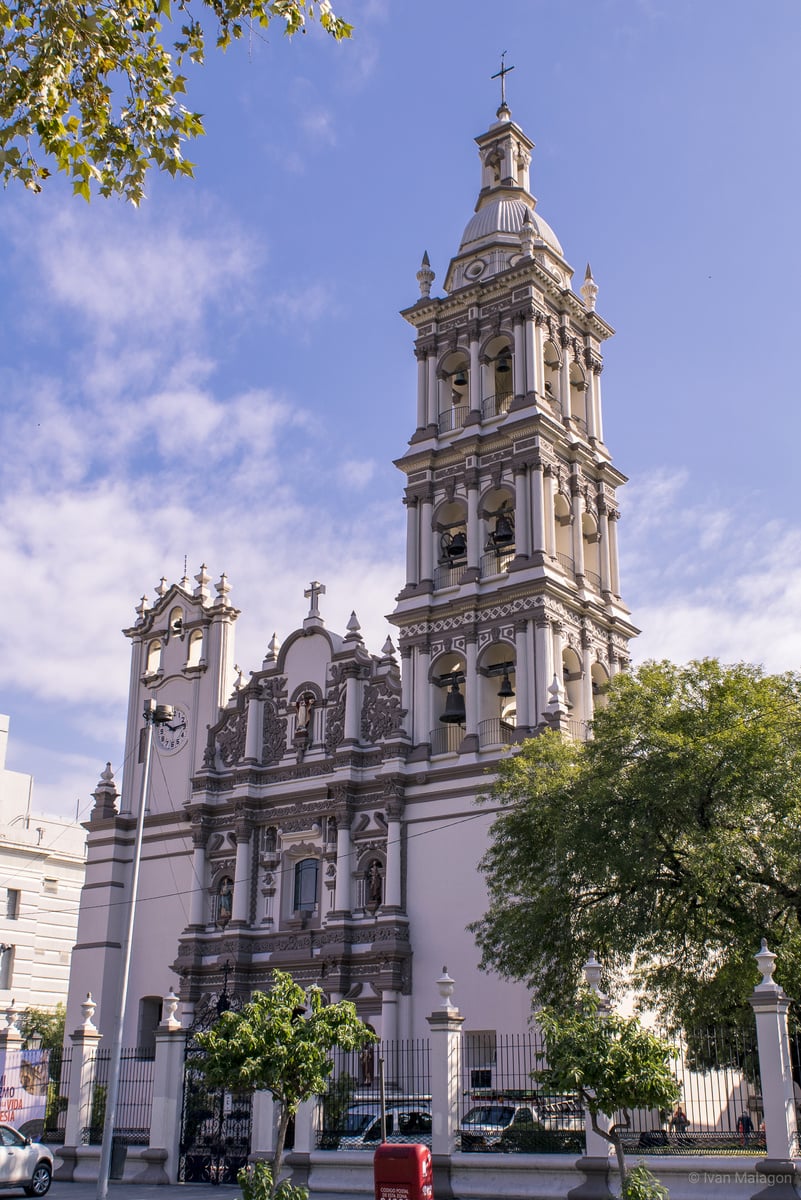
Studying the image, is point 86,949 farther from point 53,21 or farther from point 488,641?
point 53,21

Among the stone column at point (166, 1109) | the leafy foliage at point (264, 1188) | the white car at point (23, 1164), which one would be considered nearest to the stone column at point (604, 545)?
the stone column at point (166, 1109)

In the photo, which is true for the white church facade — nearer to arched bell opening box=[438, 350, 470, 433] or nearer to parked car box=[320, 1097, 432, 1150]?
arched bell opening box=[438, 350, 470, 433]

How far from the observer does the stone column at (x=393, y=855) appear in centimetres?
3259

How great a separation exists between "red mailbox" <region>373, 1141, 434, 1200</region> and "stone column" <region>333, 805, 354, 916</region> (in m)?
17.7

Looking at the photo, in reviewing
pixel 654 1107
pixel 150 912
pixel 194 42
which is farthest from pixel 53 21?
pixel 150 912

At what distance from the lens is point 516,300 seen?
3800 cm

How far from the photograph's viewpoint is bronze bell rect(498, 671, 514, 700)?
34.1 m

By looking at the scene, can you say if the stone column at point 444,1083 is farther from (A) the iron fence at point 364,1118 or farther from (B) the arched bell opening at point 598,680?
(B) the arched bell opening at point 598,680

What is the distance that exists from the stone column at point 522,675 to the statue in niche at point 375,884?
19.0 feet

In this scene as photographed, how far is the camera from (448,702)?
1352 inches

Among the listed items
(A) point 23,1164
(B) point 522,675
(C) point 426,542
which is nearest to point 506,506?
(C) point 426,542

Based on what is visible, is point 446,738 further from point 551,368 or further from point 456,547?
point 551,368

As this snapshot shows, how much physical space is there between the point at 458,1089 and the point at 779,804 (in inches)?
277

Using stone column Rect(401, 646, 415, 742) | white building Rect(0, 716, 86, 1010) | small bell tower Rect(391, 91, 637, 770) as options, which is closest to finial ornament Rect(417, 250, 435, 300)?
small bell tower Rect(391, 91, 637, 770)
